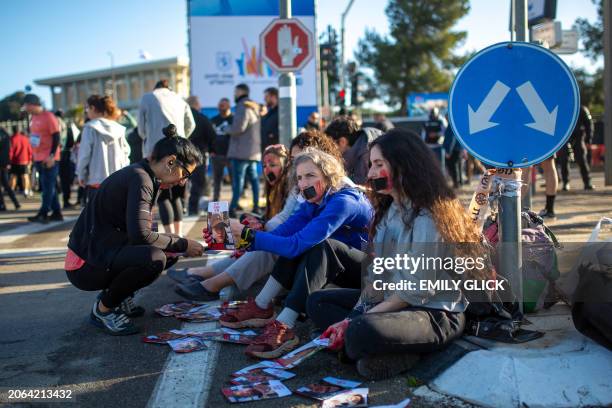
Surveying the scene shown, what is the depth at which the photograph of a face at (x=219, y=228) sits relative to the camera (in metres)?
4.36

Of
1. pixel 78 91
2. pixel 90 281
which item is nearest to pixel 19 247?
pixel 90 281

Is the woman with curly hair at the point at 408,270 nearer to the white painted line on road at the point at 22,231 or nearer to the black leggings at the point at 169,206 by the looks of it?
the black leggings at the point at 169,206

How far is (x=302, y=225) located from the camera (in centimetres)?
491

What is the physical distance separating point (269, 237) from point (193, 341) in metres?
0.80

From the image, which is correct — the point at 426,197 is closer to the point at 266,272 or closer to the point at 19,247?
the point at 266,272

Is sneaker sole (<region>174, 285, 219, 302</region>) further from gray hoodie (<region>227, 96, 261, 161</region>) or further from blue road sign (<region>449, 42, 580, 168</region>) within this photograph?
gray hoodie (<region>227, 96, 261, 161</region>)

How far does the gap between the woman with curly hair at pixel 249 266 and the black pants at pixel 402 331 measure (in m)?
1.64

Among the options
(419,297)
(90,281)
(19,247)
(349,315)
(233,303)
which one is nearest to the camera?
(419,297)

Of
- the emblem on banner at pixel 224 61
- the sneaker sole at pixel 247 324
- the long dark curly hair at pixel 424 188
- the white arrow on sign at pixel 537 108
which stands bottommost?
the sneaker sole at pixel 247 324


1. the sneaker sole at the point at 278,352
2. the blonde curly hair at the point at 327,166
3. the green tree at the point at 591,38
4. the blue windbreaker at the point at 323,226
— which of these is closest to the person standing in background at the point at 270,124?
the blue windbreaker at the point at 323,226

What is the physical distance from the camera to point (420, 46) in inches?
2003

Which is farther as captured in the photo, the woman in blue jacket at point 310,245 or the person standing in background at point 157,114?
the person standing in background at point 157,114

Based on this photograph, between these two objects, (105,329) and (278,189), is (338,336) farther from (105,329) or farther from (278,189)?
(278,189)

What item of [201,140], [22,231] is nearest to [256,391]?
[201,140]
